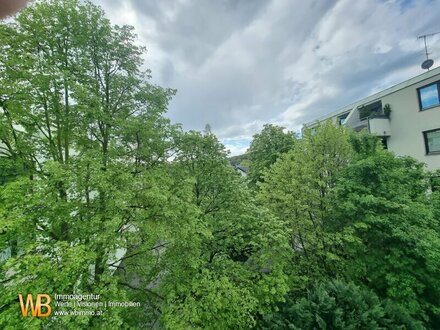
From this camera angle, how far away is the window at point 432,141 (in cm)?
1431

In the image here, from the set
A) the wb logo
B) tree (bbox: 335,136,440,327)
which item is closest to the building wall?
tree (bbox: 335,136,440,327)

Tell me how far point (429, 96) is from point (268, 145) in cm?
1068

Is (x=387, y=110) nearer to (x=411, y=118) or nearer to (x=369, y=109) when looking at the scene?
(x=411, y=118)

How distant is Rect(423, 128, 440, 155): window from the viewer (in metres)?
14.3

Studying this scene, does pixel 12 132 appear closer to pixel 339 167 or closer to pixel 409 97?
pixel 339 167

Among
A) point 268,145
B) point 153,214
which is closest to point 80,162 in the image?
point 153,214

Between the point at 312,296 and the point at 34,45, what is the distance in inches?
403

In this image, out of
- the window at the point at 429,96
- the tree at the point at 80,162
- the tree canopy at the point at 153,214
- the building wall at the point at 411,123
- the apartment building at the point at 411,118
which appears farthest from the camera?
the building wall at the point at 411,123

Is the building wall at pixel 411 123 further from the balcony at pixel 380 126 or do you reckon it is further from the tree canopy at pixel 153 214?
the tree canopy at pixel 153 214

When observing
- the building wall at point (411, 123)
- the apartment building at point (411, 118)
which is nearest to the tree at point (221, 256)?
the apartment building at point (411, 118)

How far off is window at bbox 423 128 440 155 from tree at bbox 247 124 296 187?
8.33 meters

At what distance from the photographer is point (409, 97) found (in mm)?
15406

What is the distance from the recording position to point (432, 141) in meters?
14.6

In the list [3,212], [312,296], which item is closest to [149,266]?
[3,212]
